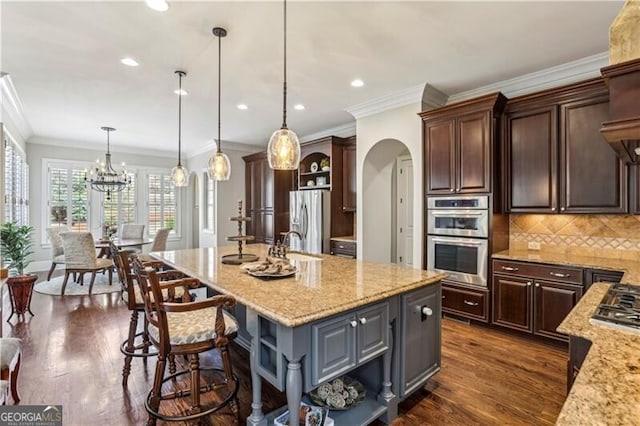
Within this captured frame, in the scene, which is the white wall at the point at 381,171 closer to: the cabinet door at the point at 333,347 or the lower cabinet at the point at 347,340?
the lower cabinet at the point at 347,340

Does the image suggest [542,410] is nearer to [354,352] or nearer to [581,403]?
[354,352]

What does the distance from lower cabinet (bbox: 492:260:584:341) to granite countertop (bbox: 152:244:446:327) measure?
1.49 metres

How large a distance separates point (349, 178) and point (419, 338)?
3510 millimetres

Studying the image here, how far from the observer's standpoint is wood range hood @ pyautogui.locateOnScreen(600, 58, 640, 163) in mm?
1509

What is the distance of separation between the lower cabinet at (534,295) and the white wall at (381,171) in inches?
38.5

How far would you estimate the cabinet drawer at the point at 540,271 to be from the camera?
300 centimetres

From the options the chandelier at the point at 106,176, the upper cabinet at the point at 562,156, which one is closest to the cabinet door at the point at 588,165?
the upper cabinet at the point at 562,156

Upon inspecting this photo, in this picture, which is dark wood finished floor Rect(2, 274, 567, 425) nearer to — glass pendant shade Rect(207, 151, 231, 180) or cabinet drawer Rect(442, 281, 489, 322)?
cabinet drawer Rect(442, 281, 489, 322)

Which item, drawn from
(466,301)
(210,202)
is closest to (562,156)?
(466,301)

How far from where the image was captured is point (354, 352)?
179 cm

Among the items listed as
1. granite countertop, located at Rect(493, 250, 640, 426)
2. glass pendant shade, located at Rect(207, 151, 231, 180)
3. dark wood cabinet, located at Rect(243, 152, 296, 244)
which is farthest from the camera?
dark wood cabinet, located at Rect(243, 152, 296, 244)

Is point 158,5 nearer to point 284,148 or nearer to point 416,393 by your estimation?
point 284,148

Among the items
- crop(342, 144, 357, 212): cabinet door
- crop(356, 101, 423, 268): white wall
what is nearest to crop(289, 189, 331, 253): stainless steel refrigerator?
crop(342, 144, 357, 212): cabinet door

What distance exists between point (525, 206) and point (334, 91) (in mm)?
2579
